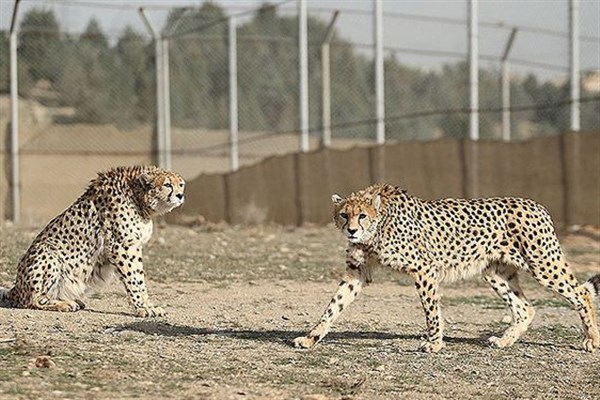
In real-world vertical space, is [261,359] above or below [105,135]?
below

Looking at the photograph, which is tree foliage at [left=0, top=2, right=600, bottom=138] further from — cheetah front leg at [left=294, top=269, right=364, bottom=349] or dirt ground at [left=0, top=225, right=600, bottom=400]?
cheetah front leg at [left=294, top=269, right=364, bottom=349]

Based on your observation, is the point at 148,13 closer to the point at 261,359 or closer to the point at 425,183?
the point at 425,183

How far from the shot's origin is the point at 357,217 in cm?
782

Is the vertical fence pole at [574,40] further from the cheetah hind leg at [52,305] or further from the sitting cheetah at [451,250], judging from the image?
the cheetah hind leg at [52,305]

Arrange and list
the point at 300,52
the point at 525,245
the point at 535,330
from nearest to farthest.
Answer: the point at 525,245, the point at 535,330, the point at 300,52

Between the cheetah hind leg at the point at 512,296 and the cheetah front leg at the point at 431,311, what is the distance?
1.86 ft

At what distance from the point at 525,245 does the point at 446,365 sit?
119 centimetres

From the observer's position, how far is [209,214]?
1933 cm

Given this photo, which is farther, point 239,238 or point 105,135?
point 105,135

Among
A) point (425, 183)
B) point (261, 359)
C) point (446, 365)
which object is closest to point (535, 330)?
point (446, 365)

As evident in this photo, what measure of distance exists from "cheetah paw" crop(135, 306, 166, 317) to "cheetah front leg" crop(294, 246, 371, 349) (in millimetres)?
1310

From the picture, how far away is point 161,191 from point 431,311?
2.09m

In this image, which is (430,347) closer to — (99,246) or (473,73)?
(99,246)

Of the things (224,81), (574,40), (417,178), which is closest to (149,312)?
(417,178)
